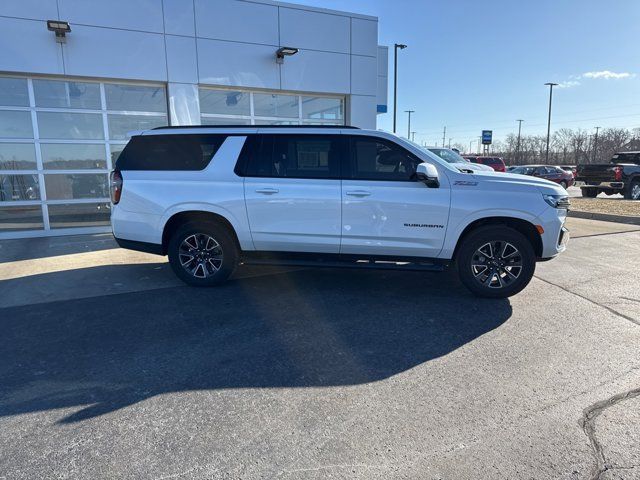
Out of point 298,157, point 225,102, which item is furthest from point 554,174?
point 298,157

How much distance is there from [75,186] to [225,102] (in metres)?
4.07

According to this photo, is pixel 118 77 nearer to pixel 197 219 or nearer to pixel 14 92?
pixel 14 92

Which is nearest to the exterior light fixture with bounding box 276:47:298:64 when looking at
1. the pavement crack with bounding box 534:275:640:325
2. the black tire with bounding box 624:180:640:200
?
the pavement crack with bounding box 534:275:640:325

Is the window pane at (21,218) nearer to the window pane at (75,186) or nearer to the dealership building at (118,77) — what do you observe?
the dealership building at (118,77)

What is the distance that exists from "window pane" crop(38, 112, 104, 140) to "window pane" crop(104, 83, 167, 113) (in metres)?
0.51

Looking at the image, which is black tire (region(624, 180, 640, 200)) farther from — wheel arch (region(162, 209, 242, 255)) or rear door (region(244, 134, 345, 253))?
wheel arch (region(162, 209, 242, 255))

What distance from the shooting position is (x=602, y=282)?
5.94m

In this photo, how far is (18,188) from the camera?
9.45m

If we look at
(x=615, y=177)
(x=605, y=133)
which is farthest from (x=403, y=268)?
(x=605, y=133)

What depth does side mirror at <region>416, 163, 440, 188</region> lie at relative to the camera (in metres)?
4.80

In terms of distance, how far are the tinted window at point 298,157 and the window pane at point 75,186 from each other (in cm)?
630

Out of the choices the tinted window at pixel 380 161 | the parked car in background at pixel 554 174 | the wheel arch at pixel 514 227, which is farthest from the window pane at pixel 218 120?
the parked car in background at pixel 554 174

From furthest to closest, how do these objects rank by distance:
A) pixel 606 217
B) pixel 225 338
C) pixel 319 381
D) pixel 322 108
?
pixel 606 217 → pixel 322 108 → pixel 225 338 → pixel 319 381

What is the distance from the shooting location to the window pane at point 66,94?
9.28 meters
